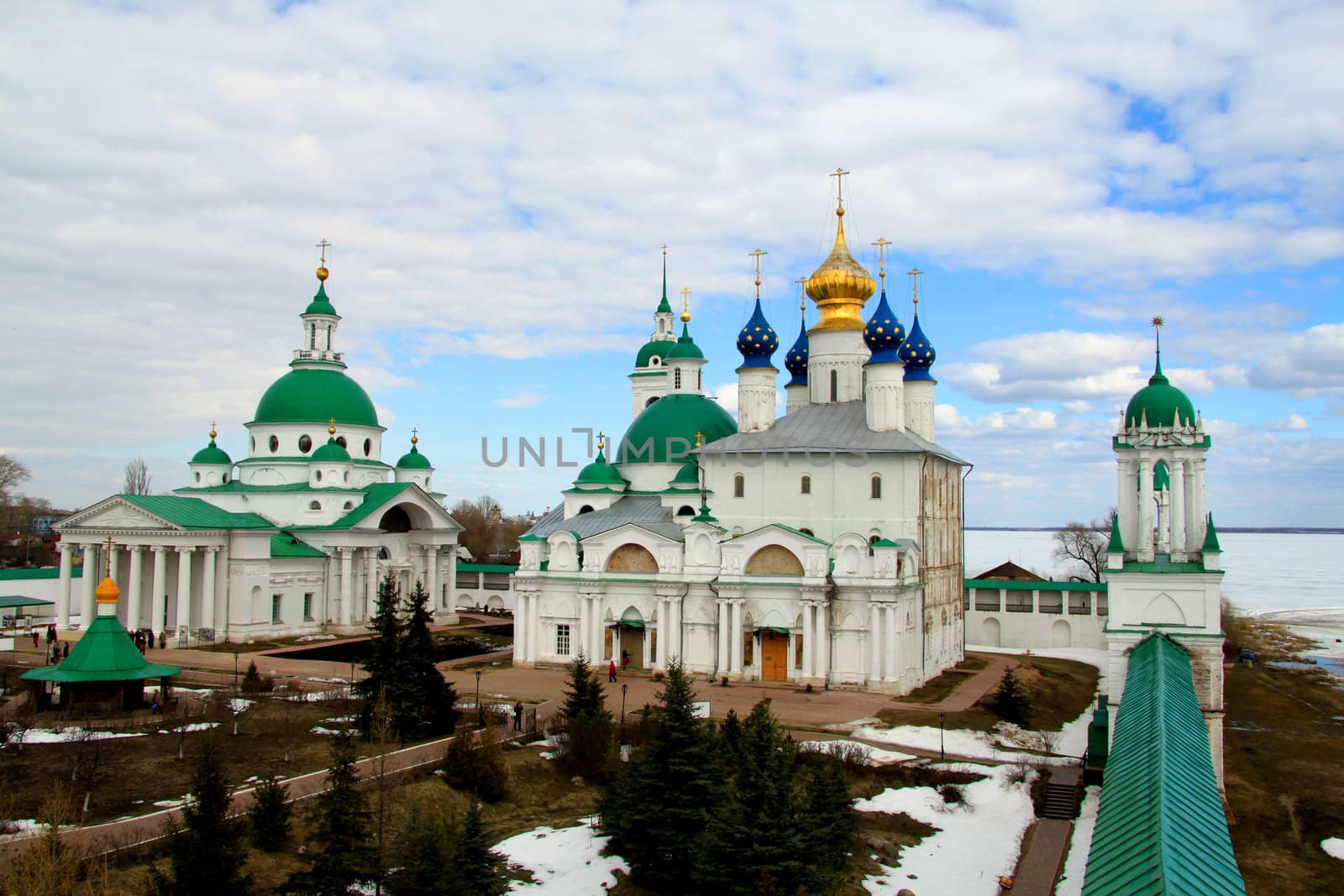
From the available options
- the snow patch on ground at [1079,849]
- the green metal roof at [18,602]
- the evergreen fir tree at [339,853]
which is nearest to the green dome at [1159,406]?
the snow patch on ground at [1079,849]

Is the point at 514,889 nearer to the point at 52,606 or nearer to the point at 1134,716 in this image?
the point at 1134,716

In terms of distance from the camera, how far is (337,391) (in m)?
47.2

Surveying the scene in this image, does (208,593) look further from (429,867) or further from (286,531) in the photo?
(429,867)

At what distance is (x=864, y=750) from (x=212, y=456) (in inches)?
1352

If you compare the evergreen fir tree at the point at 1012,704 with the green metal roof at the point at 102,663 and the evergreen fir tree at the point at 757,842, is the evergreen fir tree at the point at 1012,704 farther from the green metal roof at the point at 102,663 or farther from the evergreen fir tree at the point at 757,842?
the green metal roof at the point at 102,663

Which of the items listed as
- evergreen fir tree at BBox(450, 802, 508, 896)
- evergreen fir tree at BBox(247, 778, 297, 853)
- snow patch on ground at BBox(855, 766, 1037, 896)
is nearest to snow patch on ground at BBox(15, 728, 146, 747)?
evergreen fir tree at BBox(247, 778, 297, 853)

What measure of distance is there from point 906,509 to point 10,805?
24.8m

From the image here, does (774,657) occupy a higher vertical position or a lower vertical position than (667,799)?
higher

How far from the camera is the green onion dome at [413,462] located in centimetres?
5028

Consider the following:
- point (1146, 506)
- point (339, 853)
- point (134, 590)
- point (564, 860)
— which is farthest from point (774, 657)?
point (134, 590)

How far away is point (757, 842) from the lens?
14547 mm

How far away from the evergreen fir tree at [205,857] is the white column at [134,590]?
96.7 ft

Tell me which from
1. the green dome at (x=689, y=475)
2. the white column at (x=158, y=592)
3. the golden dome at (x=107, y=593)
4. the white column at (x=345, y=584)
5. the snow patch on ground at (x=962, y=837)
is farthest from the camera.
A: the white column at (x=345, y=584)

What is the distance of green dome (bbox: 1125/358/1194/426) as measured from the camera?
23.7 meters
